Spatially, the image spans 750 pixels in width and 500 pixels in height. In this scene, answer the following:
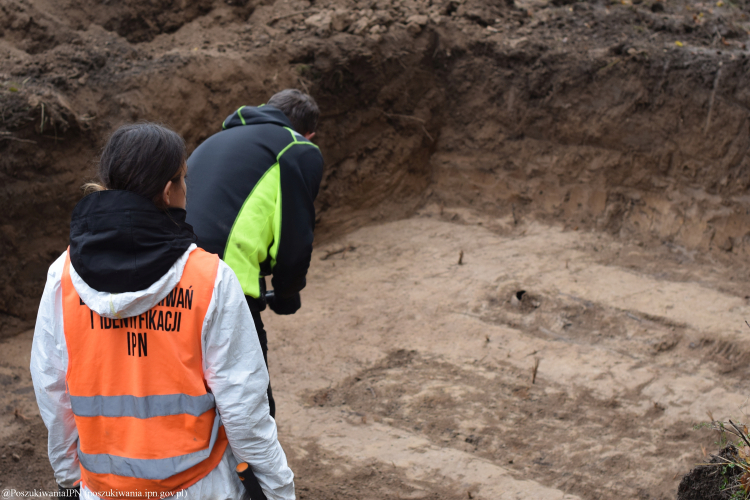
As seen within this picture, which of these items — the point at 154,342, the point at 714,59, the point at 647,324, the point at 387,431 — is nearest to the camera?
the point at 154,342

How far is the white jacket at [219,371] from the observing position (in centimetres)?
147

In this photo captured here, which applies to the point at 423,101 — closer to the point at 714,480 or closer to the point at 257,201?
the point at 257,201

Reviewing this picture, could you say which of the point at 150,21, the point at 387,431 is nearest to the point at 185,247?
the point at 387,431

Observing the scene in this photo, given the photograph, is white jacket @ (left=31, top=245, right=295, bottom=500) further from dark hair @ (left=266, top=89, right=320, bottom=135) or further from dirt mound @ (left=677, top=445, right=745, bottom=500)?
dirt mound @ (left=677, top=445, right=745, bottom=500)

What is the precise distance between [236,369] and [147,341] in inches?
9.7

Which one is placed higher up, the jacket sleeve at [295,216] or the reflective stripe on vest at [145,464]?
the jacket sleeve at [295,216]

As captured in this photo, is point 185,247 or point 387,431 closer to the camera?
point 185,247

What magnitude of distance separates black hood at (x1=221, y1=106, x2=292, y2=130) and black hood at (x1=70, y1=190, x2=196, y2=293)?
1.30 m

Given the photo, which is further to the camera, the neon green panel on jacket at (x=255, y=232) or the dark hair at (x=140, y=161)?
the neon green panel on jacket at (x=255, y=232)

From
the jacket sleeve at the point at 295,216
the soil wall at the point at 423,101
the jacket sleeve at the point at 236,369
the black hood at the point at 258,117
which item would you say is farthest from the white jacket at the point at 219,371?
the soil wall at the point at 423,101

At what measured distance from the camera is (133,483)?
151 cm

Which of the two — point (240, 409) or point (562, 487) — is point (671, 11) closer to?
point (562, 487)

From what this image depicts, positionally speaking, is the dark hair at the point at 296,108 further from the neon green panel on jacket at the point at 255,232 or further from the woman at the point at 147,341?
the woman at the point at 147,341

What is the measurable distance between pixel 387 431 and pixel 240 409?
2.28 metres
